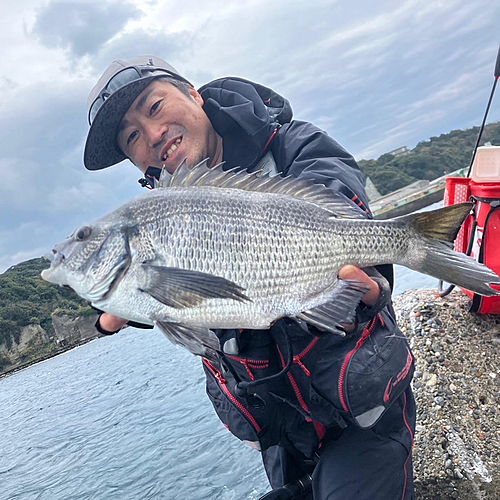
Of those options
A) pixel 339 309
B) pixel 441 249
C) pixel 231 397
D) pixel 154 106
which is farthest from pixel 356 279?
pixel 154 106

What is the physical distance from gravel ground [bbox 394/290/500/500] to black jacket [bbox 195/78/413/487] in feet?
4.08

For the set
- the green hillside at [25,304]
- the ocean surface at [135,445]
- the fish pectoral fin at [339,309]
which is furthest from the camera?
the green hillside at [25,304]

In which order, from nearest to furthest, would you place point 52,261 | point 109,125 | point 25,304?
point 52,261 → point 109,125 → point 25,304

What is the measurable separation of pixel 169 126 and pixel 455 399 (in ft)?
11.0

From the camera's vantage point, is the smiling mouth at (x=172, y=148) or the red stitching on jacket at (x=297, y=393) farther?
the smiling mouth at (x=172, y=148)

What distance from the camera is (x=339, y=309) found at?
1.93 m


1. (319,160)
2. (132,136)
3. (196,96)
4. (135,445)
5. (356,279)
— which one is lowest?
(135,445)

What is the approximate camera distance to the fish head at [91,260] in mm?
1930

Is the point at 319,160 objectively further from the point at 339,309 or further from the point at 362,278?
the point at 339,309

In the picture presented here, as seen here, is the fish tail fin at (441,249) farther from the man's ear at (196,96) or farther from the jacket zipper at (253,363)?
the man's ear at (196,96)

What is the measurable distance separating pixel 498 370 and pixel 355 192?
2521 millimetres

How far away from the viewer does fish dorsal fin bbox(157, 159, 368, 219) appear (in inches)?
85.0

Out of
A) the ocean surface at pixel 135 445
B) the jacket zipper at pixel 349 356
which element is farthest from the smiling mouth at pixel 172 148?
the ocean surface at pixel 135 445

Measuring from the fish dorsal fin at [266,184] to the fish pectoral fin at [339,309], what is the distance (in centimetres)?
41
